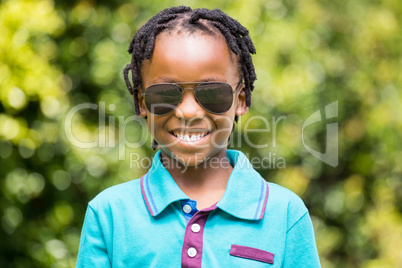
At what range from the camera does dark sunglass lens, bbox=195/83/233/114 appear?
7.54 ft

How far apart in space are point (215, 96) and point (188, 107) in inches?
4.7

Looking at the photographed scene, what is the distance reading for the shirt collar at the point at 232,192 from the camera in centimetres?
230

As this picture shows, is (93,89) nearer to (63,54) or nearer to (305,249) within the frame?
(63,54)

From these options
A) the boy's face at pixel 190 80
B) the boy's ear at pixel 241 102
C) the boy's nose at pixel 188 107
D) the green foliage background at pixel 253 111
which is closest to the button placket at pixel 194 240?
the boy's face at pixel 190 80

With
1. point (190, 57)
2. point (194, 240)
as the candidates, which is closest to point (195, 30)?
point (190, 57)

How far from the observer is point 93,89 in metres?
4.38

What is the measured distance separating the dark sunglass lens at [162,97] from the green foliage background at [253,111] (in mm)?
1700

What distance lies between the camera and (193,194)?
242 cm

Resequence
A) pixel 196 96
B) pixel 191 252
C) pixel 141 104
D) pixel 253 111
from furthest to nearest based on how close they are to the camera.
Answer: pixel 253 111 → pixel 141 104 → pixel 196 96 → pixel 191 252

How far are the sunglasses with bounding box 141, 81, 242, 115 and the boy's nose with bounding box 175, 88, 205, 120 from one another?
15 mm

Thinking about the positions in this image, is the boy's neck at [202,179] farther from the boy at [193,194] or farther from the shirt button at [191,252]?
the shirt button at [191,252]

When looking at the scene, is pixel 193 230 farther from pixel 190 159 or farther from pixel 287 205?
pixel 287 205

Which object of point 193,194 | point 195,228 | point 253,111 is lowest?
point 195,228

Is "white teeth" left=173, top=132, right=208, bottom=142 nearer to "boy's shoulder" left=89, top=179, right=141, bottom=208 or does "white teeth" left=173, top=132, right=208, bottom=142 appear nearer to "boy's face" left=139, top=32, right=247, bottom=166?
"boy's face" left=139, top=32, right=247, bottom=166
